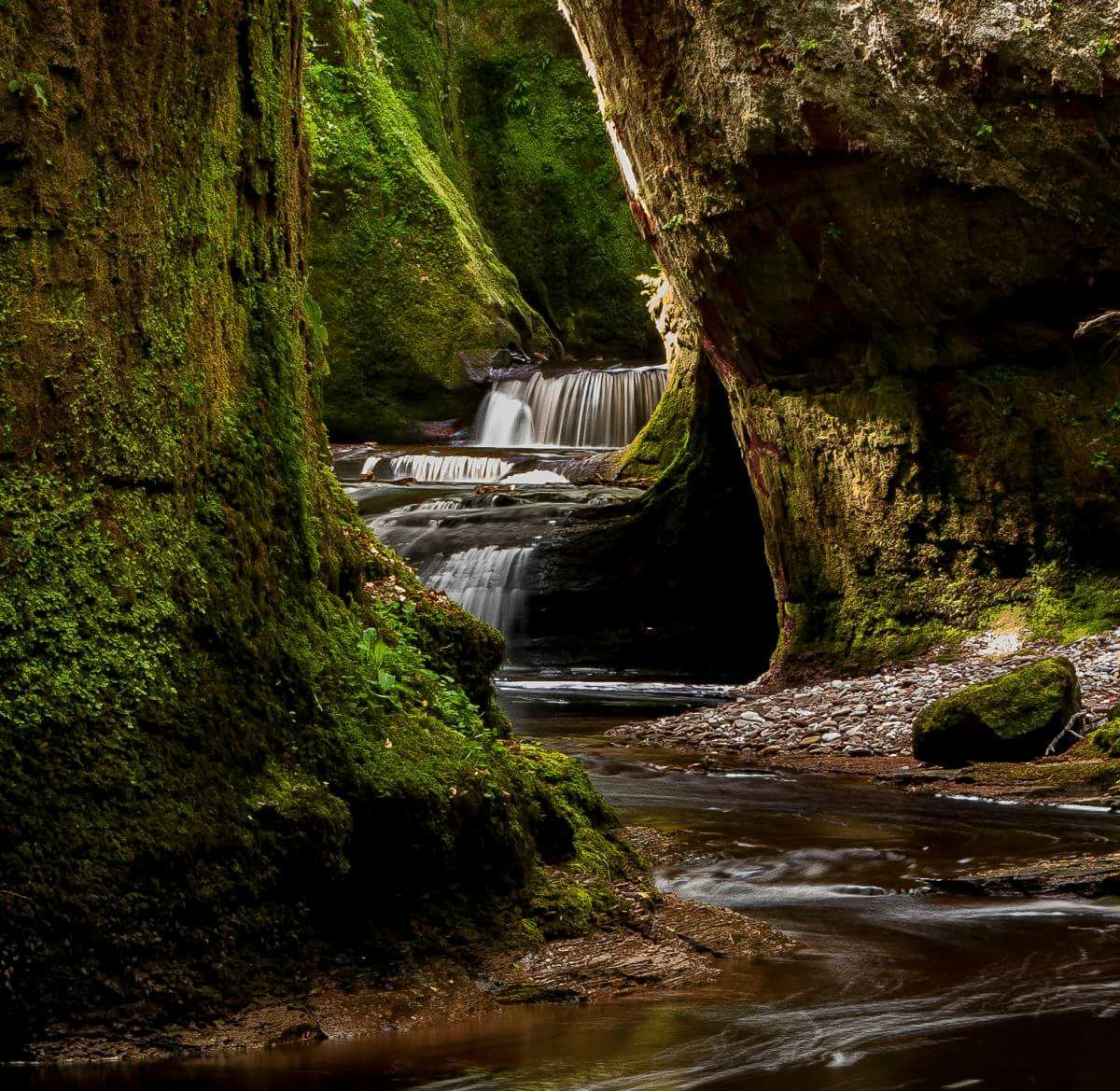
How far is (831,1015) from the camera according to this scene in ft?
11.7

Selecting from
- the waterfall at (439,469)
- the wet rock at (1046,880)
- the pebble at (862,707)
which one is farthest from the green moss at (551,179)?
the wet rock at (1046,880)

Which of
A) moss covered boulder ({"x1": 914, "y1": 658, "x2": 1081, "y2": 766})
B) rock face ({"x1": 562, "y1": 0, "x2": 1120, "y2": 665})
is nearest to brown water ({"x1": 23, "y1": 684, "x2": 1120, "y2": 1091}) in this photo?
moss covered boulder ({"x1": 914, "y1": 658, "x2": 1081, "y2": 766})

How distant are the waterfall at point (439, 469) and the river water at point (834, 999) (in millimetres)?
13321

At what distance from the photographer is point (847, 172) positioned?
11.2 metres

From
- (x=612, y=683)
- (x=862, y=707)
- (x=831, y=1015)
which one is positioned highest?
(x=831, y=1015)

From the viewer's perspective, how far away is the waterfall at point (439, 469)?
20.4 metres

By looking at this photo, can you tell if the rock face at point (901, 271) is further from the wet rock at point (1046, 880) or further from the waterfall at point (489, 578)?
the wet rock at point (1046, 880)

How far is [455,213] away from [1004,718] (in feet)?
73.2

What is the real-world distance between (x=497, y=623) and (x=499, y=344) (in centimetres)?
1038

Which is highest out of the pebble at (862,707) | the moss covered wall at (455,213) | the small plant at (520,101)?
the small plant at (520,101)

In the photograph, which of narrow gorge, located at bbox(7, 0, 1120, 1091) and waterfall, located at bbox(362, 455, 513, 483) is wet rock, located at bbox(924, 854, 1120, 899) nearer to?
narrow gorge, located at bbox(7, 0, 1120, 1091)

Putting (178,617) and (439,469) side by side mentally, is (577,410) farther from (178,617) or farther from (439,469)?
(178,617)

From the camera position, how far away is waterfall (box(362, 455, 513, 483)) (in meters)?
20.4

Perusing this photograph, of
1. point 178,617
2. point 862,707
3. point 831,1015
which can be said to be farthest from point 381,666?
point 862,707
